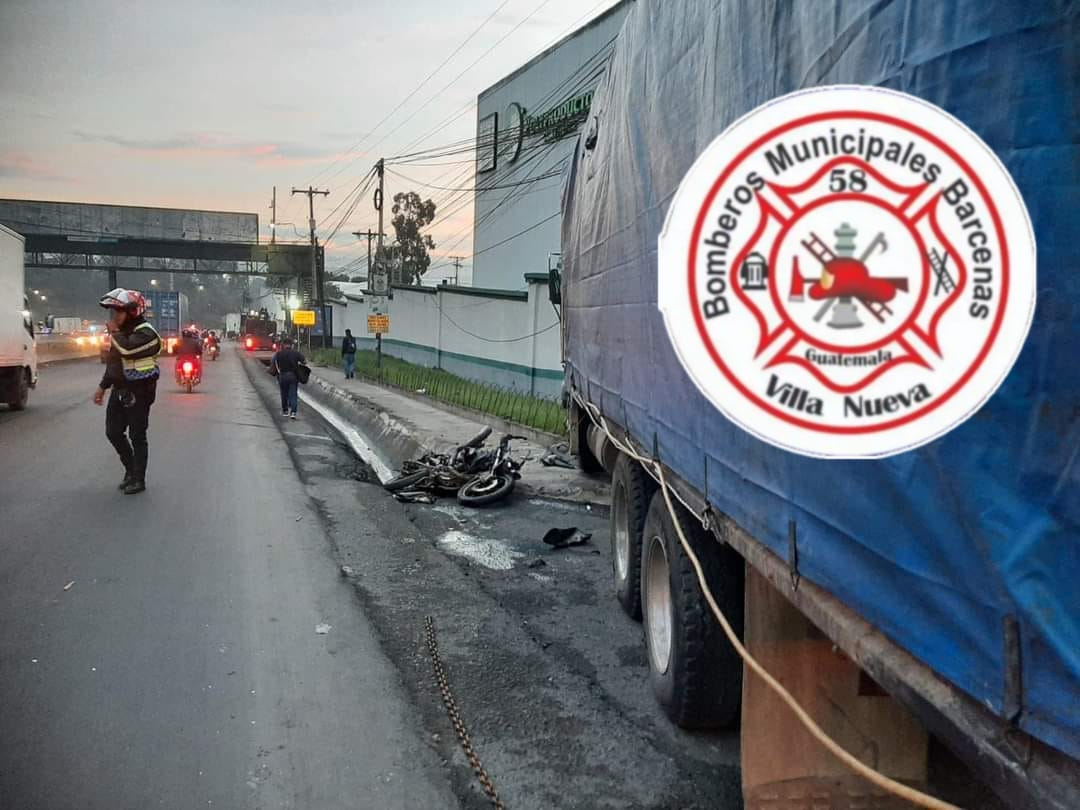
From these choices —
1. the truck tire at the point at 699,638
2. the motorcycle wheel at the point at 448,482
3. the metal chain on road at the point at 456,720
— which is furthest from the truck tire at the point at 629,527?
the motorcycle wheel at the point at 448,482

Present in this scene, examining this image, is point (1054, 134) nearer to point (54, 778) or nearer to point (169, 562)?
point (54, 778)

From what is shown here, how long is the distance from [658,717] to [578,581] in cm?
242

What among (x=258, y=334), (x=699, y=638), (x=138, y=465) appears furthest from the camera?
(x=258, y=334)

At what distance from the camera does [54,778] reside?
356 centimetres

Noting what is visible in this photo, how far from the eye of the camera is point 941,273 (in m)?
1.45

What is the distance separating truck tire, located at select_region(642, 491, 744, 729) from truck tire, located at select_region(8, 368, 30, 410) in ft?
53.0

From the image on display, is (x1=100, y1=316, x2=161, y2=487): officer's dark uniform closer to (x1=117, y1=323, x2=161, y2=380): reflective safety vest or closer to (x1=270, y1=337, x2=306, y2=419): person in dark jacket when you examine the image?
(x1=117, y1=323, x2=161, y2=380): reflective safety vest

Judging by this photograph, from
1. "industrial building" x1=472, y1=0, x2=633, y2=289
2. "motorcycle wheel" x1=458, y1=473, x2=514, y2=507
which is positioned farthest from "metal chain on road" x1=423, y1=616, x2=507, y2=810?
"industrial building" x1=472, y1=0, x2=633, y2=289

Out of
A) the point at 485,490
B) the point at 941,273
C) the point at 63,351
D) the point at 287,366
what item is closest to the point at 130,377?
the point at 485,490

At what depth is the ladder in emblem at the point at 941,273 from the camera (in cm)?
144

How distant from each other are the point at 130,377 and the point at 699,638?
7005 millimetres

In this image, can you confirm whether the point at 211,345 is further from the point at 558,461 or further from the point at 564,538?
the point at 564,538

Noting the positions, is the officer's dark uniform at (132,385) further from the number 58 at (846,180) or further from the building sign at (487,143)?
the building sign at (487,143)

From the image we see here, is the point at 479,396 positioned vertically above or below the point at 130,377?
below
